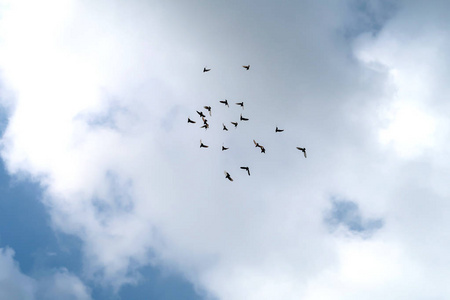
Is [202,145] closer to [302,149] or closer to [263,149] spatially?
[263,149]

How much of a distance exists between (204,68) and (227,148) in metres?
32.2

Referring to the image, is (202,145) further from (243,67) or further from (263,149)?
(243,67)

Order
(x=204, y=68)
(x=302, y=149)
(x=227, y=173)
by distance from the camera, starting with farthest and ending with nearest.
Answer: (x=204, y=68)
(x=302, y=149)
(x=227, y=173)

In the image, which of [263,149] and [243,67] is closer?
[263,149]

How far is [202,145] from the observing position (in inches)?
4048

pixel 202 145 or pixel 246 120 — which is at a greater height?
pixel 246 120

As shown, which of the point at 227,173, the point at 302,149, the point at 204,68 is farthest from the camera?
the point at 204,68

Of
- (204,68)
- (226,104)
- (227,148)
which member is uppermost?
(204,68)

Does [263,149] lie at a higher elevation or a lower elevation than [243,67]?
lower

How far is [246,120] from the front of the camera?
4067 inches

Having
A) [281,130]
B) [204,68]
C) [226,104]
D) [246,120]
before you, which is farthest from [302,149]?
[204,68]

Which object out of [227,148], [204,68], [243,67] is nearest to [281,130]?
[227,148]

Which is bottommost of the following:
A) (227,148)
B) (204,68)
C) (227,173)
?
(227,173)

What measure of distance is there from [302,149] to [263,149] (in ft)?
47.2
